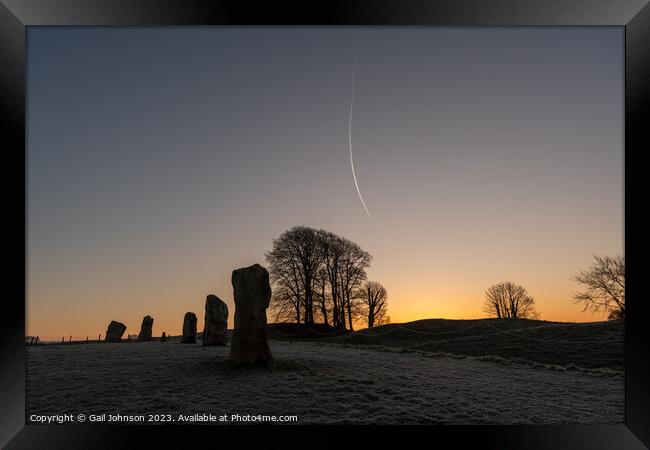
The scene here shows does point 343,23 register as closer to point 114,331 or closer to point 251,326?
point 251,326

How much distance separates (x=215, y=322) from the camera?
56.6ft

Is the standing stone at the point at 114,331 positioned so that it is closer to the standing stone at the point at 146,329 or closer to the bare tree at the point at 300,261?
the standing stone at the point at 146,329

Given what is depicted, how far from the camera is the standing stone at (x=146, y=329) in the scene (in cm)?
2475

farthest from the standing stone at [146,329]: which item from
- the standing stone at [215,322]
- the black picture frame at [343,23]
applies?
the black picture frame at [343,23]

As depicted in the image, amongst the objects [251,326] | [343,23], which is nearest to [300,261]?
[251,326]

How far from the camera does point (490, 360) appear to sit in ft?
56.1

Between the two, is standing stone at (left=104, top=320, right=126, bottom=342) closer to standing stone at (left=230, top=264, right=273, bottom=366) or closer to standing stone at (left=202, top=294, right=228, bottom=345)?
standing stone at (left=202, top=294, right=228, bottom=345)

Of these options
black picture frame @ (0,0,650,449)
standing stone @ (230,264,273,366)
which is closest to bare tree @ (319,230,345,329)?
Result: standing stone @ (230,264,273,366)

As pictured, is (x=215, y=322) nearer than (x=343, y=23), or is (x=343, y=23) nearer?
(x=343, y=23)

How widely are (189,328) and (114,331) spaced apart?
276 inches

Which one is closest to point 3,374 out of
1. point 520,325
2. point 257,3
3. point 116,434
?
point 116,434

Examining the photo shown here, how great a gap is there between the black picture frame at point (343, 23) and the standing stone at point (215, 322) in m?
10.3

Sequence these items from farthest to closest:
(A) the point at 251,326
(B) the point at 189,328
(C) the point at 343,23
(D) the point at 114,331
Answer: (D) the point at 114,331
(B) the point at 189,328
(A) the point at 251,326
(C) the point at 343,23

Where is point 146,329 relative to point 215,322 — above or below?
below
